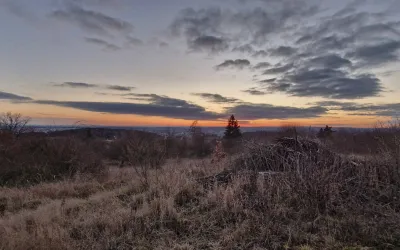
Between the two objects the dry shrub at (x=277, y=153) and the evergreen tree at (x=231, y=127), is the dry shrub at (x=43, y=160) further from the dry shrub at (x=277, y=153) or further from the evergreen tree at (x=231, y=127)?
the evergreen tree at (x=231, y=127)

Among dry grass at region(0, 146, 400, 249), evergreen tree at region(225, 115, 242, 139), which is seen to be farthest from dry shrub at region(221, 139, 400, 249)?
evergreen tree at region(225, 115, 242, 139)

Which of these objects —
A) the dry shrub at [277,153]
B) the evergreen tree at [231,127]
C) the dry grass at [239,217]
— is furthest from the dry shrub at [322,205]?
the evergreen tree at [231,127]

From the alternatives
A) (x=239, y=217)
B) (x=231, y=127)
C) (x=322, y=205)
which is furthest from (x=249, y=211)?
(x=231, y=127)

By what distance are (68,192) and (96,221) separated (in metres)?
4.94

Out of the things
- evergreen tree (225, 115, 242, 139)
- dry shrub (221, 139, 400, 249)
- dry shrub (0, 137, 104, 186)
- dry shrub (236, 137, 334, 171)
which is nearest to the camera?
dry shrub (221, 139, 400, 249)

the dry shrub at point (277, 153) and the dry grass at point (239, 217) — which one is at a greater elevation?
the dry shrub at point (277, 153)

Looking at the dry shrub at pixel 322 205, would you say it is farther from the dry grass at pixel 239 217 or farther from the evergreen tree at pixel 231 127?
the evergreen tree at pixel 231 127

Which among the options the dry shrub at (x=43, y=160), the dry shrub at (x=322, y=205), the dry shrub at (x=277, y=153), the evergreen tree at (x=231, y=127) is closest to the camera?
the dry shrub at (x=322, y=205)

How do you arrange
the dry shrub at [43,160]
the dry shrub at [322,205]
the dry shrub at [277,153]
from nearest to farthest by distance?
the dry shrub at [322,205] → the dry shrub at [277,153] → the dry shrub at [43,160]

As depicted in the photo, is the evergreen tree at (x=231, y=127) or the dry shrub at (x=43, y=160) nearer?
the dry shrub at (x=43, y=160)

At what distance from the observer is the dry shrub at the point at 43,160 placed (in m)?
17.0

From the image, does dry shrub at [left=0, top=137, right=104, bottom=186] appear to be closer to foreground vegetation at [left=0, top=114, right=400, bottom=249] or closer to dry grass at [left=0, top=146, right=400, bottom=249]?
foreground vegetation at [left=0, top=114, right=400, bottom=249]

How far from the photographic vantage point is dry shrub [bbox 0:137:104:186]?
1705cm

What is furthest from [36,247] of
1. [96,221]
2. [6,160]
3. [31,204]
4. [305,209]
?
[6,160]
